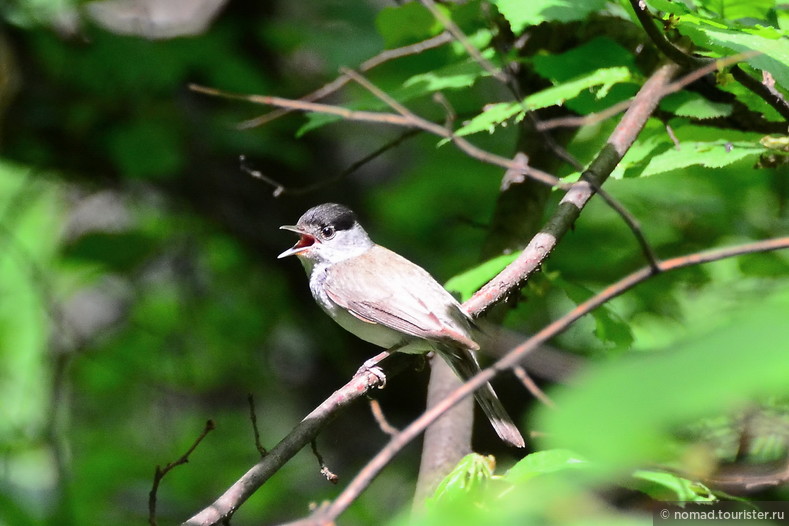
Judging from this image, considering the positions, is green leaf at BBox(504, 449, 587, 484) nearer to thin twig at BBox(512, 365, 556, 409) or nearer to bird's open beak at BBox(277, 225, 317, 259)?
thin twig at BBox(512, 365, 556, 409)

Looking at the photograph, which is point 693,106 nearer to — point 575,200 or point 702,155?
point 702,155

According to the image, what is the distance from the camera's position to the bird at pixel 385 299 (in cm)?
345

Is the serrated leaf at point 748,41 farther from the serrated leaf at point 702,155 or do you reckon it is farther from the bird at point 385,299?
the bird at point 385,299

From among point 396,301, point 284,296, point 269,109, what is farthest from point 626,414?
point 284,296

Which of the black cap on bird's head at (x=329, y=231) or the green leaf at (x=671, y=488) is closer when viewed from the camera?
the green leaf at (x=671, y=488)

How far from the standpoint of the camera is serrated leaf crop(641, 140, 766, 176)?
254cm

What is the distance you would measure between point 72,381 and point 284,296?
205 cm

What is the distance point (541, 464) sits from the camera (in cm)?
206

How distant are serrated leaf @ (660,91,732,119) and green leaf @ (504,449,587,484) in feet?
4.62

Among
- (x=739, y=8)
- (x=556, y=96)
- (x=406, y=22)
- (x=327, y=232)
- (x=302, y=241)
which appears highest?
(x=739, y=8)

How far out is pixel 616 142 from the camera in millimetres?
2775

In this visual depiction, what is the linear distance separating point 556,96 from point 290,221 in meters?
3.51

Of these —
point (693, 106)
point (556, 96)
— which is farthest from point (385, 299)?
point (693, 106)

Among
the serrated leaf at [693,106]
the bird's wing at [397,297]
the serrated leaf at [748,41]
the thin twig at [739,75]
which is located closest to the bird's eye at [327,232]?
the bird's wing at [397,297]
